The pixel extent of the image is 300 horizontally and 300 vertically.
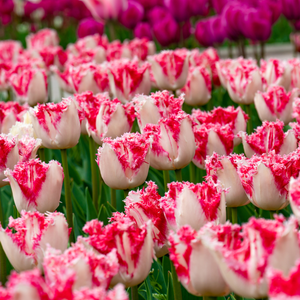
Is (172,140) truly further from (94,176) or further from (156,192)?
(94,176)

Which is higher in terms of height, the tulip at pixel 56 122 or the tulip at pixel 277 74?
the tulip at pixel 56 122

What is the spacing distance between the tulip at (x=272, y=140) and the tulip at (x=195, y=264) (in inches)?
19.7

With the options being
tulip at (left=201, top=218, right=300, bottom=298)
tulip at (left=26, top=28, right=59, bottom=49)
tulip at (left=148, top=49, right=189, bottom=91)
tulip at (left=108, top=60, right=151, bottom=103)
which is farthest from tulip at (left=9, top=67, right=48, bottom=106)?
tulip at (left=26, top=28, right=59, bottom=49)

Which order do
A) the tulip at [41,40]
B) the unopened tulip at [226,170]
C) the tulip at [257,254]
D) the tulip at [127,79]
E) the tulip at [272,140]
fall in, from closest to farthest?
1. the tulip at [257,254]
2. the unopened tulip at [226,170]
3. the tulip at [272,140]
4. the tulip at [127,79]
5. the tulip at [41,40]

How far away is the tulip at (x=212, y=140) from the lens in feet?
3.67

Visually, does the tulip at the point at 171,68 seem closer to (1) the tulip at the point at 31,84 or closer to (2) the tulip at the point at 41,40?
(1) the tulip at the point at 31,84

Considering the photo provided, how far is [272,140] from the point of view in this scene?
1065 millimetres

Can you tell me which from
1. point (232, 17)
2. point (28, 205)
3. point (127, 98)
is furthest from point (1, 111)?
point (232, 17)

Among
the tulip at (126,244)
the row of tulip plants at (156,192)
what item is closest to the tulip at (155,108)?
the row of tulip plants at (156,192)

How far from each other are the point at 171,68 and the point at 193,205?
95cm

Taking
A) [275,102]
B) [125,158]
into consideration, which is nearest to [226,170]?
[125,158]

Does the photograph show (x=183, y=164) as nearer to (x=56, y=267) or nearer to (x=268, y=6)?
(x=56, y=267)

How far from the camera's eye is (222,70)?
5.62ft

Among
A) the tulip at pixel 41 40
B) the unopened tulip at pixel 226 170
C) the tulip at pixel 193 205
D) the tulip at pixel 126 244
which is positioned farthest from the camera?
the tulip at pixel 41 40
